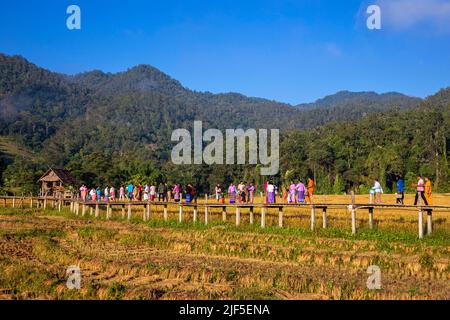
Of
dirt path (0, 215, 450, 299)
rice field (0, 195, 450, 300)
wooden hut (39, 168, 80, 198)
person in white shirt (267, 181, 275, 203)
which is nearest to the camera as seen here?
dirt path (0, 215, 450, 299)

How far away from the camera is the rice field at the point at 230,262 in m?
11.9

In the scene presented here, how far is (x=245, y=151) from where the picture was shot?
10062 centimetres

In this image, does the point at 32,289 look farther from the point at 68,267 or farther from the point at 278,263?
the point at 278,263

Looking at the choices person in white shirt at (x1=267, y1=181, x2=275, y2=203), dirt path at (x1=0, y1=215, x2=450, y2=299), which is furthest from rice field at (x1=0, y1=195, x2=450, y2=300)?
person in white shirt at (x1=267, y1=181, x2=275, y2=203)

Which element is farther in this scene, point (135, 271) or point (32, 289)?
point (135, 271)

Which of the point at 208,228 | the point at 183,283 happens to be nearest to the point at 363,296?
the point at 183,283

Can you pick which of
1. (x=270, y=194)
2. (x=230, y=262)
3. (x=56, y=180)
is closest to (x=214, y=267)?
(x=230, y=262)

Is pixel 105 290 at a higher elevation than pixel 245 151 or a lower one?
lower

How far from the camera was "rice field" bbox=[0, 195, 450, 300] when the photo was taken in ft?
39.0

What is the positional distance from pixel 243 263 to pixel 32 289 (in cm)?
688

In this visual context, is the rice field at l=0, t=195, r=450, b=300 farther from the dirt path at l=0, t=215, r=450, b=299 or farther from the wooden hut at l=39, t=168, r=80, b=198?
the wooden hut at l=39, t=168, r=80, b=198

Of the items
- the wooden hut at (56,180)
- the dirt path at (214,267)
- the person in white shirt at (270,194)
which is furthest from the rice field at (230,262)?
the wooden hut at (56,180)

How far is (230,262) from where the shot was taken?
16609 millimetres
